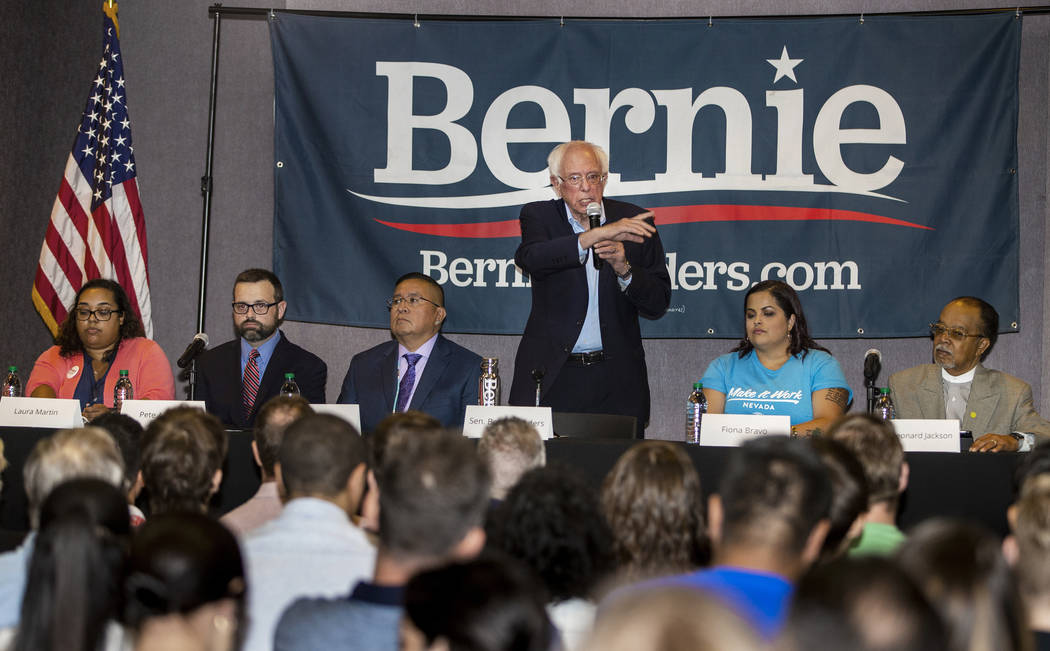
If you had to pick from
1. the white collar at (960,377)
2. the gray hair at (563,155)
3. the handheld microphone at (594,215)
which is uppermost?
the gray hair at (563,155)

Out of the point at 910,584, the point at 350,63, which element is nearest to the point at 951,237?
the point at 350,63

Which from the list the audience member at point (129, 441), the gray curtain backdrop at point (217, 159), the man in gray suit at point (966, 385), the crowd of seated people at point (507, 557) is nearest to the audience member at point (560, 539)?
the crowd of seated people at point (507, 557)

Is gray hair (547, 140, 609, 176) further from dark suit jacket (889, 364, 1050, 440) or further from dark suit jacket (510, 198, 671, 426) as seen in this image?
dark suit jacket (889, 364, 1050, 440)

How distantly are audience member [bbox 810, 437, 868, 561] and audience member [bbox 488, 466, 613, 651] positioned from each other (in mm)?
448

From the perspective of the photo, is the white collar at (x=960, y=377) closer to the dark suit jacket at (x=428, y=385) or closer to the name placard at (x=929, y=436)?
the name placard at (x=929, y=436)

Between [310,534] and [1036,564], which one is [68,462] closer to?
[310,534]

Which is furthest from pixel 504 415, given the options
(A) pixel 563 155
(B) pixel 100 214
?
(B) pixel 100 214

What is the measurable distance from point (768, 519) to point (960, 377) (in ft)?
10.1

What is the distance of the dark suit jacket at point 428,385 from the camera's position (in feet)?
13.9

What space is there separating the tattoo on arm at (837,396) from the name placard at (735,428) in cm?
71

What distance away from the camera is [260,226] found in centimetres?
557

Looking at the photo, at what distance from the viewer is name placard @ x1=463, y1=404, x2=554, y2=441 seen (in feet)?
11.0

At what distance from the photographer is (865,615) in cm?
101

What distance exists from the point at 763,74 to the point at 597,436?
235 centimetres
